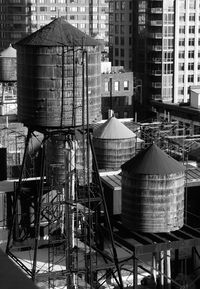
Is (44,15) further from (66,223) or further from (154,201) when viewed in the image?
(66,223)

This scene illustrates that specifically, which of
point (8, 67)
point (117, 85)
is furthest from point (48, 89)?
point (117, 85)

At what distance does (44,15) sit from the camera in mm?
105812

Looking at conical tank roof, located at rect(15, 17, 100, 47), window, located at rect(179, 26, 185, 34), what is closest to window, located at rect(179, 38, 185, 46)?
window, located at rect(179, 26, 185, 34)

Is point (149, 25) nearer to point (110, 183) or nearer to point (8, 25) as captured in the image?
point (8, 25)

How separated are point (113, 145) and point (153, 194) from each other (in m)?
11.8

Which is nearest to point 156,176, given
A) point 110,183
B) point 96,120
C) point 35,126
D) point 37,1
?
point 96,120

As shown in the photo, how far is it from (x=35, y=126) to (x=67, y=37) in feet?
10.9

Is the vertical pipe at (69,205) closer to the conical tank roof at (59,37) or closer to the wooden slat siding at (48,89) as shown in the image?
the wooden slat siding at (48,89)

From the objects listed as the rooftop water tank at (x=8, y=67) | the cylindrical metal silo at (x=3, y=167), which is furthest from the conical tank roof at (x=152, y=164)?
the rooftop water tank at (x=8, y=67)

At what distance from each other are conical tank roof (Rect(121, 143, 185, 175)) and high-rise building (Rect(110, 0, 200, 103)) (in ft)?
226

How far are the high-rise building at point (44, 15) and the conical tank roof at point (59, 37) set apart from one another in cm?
8202

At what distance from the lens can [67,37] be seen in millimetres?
22359

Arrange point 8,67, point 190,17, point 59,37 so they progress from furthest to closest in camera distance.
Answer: point 190,17, point 8,67, point 59,37

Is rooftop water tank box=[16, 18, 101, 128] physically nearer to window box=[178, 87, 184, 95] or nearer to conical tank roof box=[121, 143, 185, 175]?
conical tank roof box=[121, 143, 185, 175]
